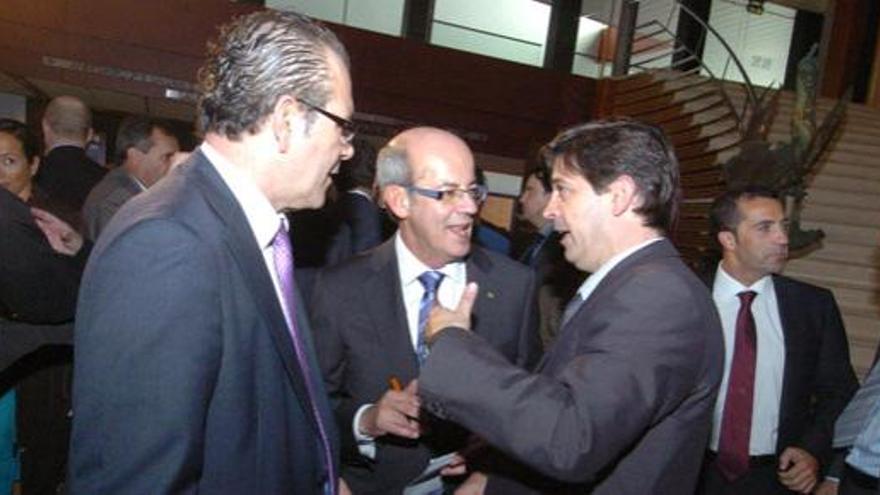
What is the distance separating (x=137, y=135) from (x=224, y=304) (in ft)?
9.42

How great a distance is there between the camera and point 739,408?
257cm

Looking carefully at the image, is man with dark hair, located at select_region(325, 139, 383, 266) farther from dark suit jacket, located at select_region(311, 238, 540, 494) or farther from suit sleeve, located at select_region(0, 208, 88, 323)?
suit sleeve, located at select_region(0, 208, 88, 323)

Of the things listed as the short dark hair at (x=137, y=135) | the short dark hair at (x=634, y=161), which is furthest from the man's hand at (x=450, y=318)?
the short dark hair at (x=137, y=135)

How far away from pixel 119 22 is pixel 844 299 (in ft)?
23.8

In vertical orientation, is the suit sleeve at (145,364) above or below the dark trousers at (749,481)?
above

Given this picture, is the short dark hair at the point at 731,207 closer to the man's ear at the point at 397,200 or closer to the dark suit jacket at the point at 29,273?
the man's ear at the point at 397,200

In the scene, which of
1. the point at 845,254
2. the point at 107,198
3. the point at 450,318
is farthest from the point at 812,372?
the point at 845,254

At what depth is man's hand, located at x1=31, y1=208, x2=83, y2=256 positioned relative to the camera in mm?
2578

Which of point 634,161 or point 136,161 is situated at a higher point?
point 634,161

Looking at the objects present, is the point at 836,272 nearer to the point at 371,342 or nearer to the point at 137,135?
the point at 371,342

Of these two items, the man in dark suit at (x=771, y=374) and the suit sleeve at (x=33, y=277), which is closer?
the suit sleeve at (x=33, y=277)

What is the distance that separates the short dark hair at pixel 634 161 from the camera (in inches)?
59.4

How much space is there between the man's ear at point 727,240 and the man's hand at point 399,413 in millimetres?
1566

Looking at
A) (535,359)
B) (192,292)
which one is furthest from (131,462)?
(535,359)
